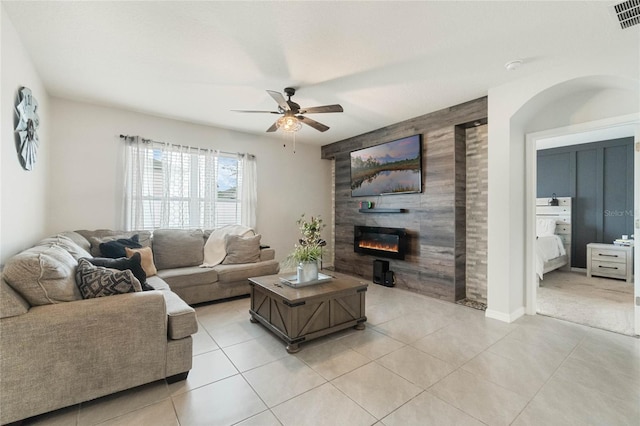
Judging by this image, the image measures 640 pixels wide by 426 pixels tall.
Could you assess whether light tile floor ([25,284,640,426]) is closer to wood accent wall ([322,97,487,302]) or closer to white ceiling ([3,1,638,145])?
wood accent wall ([322,97,487,302])

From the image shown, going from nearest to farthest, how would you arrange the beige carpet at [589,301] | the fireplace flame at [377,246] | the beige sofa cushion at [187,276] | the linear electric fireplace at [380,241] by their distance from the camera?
the beige carpet at [589,301] < the beige sofa cushion at [187,276] < the linear electric fireplace at [380,241] < the fireplace flame at [377,246]

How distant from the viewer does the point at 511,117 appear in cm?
321

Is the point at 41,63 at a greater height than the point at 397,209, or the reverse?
the point at 41,63

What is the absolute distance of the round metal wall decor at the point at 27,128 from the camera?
2.44 metres

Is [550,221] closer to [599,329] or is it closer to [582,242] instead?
[582,242]

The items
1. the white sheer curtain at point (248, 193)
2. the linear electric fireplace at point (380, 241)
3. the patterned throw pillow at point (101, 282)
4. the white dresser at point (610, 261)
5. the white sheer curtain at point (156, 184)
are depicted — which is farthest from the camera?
the white sheer curtain at point (248, 193)

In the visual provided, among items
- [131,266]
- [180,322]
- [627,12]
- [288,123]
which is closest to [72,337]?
[180,322]

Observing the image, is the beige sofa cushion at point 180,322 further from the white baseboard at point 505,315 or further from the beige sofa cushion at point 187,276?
the white baseboard at point 505,315

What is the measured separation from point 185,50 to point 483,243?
4292 millimetres

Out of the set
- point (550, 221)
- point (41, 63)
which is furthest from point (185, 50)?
point (550, 221)

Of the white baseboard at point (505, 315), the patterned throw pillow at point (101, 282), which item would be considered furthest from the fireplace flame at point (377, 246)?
the patterned throw pillow at point (101, 282)

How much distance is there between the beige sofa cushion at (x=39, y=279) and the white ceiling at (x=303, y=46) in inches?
72.6

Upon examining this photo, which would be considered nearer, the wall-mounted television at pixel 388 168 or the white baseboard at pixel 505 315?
the white baseboard at pixel 505 315

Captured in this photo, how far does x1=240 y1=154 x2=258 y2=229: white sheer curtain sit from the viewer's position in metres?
5.25
